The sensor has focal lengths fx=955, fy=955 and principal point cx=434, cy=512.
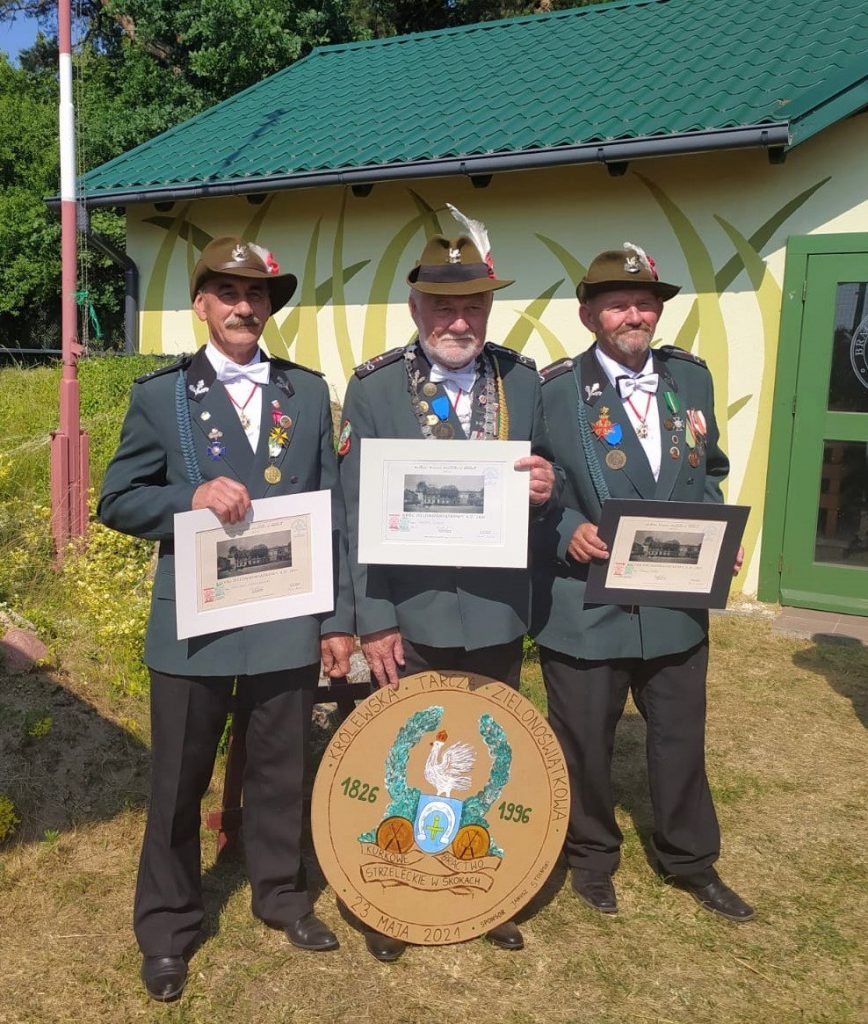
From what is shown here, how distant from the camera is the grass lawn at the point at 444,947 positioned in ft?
9.27

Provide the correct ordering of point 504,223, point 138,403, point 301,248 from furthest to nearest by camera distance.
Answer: point 301,248
point 504,223
point 138,403

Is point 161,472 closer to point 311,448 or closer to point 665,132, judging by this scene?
point 311,448

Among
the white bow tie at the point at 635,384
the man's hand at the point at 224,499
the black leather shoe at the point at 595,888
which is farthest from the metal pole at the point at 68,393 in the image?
the white bow tie at the point at 635,384

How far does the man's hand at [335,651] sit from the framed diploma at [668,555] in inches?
31.6

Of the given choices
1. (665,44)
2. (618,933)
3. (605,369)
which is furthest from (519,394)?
(665,44)

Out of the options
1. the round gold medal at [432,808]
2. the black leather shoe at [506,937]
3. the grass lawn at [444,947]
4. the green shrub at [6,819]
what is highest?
the round gold medal at [432,808]

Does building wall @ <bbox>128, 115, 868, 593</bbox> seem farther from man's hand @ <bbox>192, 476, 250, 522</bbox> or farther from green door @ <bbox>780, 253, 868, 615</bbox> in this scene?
man's hand @ <bbox>192, 476, 250, 522</bbox>

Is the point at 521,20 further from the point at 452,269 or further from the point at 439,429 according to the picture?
the point at 439,429

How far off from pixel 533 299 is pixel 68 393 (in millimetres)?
3651

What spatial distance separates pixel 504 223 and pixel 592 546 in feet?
17.4

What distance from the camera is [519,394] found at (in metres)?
3.06

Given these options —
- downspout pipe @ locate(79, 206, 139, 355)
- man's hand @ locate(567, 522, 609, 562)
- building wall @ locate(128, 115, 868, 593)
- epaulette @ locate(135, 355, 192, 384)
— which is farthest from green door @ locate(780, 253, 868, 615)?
downspout pipe @ locate(79, 206, 139, 355)

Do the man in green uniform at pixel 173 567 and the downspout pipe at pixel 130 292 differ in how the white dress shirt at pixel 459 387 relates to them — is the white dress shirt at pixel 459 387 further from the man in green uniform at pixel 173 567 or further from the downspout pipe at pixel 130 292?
the downspout pipe at pixel 130 292

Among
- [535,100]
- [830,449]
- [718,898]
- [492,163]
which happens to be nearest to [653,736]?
[718,898]
